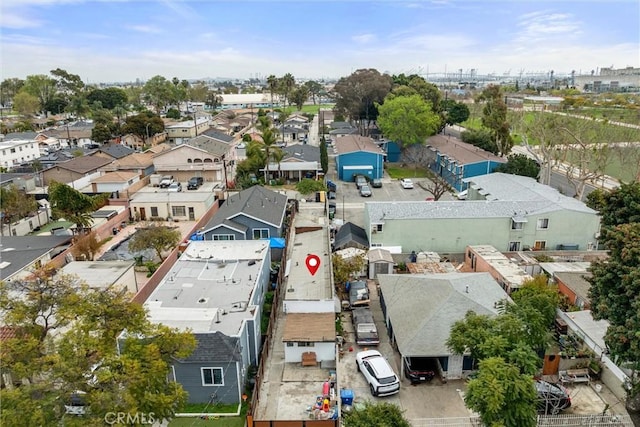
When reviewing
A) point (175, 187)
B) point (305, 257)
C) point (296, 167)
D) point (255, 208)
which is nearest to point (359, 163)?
point (296, 167)

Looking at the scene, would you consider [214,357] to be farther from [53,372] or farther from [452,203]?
[452,203]

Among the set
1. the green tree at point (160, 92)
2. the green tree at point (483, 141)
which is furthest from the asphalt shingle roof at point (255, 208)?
the green tree at point (160, 92)

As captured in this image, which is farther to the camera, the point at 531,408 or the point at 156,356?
the point at 531,408

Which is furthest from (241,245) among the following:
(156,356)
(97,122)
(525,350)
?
(97,122)

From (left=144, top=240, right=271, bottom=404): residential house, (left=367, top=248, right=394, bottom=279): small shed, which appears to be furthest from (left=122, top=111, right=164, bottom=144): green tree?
(left=367, top=248, right=394, bottom=279): small shed

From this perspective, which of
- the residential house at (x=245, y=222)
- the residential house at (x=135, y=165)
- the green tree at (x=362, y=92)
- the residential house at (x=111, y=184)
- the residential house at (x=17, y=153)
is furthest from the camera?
the green tree at (x=362, y=92)

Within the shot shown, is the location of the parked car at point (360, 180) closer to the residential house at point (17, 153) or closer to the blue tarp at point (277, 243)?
the blue tarp at point (277, 243)
